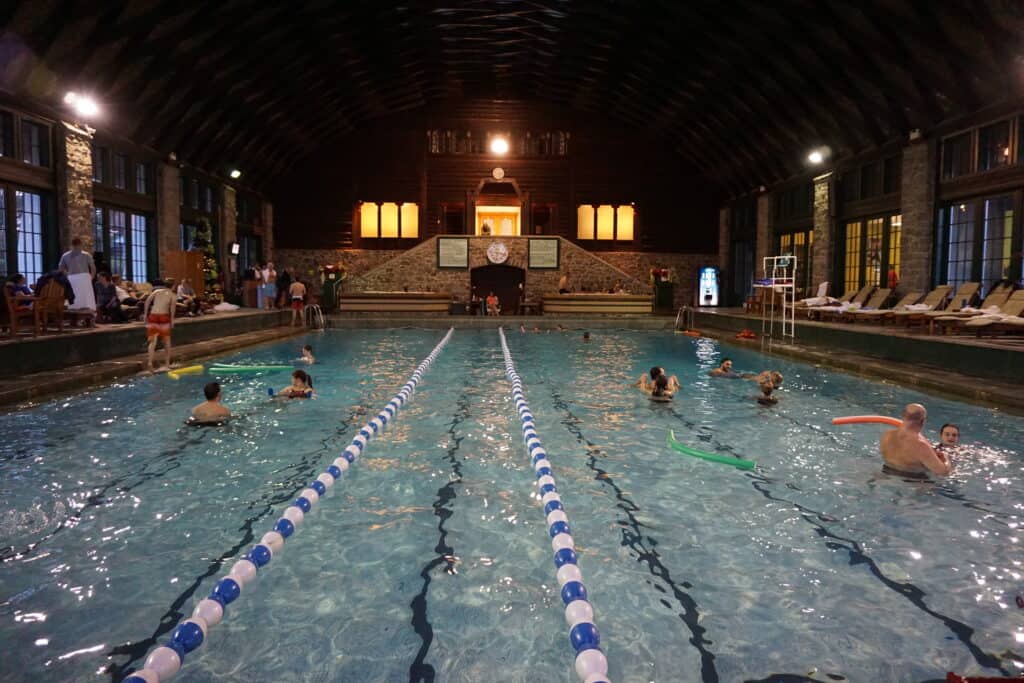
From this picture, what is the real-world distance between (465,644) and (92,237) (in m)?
15.7

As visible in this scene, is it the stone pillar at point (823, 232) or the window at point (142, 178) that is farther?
the stone pillar at point (823, 232)

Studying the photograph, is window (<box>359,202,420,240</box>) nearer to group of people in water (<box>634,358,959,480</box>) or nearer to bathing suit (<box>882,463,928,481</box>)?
group of people in water (<box>634,358,959,480</box>)

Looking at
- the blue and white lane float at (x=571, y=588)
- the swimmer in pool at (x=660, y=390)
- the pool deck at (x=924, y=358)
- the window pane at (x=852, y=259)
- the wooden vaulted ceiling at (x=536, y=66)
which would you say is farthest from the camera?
the window pane at (x=852, y=259)

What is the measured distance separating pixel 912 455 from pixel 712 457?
156 centimetres

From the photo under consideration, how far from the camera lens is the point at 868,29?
14.5 meters

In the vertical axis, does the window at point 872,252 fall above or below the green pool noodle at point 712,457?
above

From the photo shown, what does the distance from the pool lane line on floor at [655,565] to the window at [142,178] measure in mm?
16768

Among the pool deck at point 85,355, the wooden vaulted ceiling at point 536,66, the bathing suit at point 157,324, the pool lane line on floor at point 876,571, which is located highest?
the wooden vaulted ceiling at point 536,66

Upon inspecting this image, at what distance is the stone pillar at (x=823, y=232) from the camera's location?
67.9 feet

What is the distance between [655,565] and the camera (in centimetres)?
402

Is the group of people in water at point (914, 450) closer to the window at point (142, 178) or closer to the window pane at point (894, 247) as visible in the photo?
the window pane at point (894, 247)

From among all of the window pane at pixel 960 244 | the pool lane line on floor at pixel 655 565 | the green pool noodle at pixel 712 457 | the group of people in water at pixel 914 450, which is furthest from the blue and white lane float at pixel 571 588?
the window pane at pixel 960 244

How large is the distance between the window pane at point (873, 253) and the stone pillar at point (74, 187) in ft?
63.5

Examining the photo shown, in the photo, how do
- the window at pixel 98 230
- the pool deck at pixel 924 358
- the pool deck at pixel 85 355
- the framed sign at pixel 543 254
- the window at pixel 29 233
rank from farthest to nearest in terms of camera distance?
the framed sign at pixel 543 254 < the window at pixel 98 230 < the window at pixel 29 233 < the pool deck at pixel 924 358 < the pool deck at pixel 85 355
